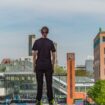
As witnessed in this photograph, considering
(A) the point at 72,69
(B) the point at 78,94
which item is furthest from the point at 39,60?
(B) the point at 78,94

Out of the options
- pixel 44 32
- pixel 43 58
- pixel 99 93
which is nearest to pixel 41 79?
pixel 43 58

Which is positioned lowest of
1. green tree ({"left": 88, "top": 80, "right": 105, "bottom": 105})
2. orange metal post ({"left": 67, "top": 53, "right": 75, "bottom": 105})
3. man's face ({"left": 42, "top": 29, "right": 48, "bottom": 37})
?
green tree ({"left": 88, "top": 80, "right": 105, "bottom": 105})

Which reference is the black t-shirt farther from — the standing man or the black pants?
the black pants

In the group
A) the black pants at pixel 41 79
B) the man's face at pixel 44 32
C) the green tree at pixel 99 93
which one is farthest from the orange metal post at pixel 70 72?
the man's face at pixel 44 32

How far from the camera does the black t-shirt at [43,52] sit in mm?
19891

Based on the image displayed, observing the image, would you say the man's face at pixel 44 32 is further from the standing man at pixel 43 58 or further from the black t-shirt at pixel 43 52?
the black t-shirt at pixel 43 52

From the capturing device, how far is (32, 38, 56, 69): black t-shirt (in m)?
19.9

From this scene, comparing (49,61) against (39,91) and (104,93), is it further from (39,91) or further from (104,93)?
(104,93)

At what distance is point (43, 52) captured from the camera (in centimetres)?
1991

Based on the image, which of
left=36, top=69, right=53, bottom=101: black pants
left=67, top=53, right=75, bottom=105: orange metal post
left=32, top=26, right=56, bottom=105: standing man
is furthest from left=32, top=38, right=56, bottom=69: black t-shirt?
left=67, top=53, right=75, bottom=105: orange metal post

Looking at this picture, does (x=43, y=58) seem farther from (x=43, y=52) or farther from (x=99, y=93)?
(x=99, y=93)

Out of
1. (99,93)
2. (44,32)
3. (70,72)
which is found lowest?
(99,93)

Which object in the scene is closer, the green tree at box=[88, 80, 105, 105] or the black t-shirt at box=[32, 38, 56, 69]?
the black t-shirt at box=[32, 38, 56, 69]

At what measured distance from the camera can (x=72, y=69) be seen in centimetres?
16950
